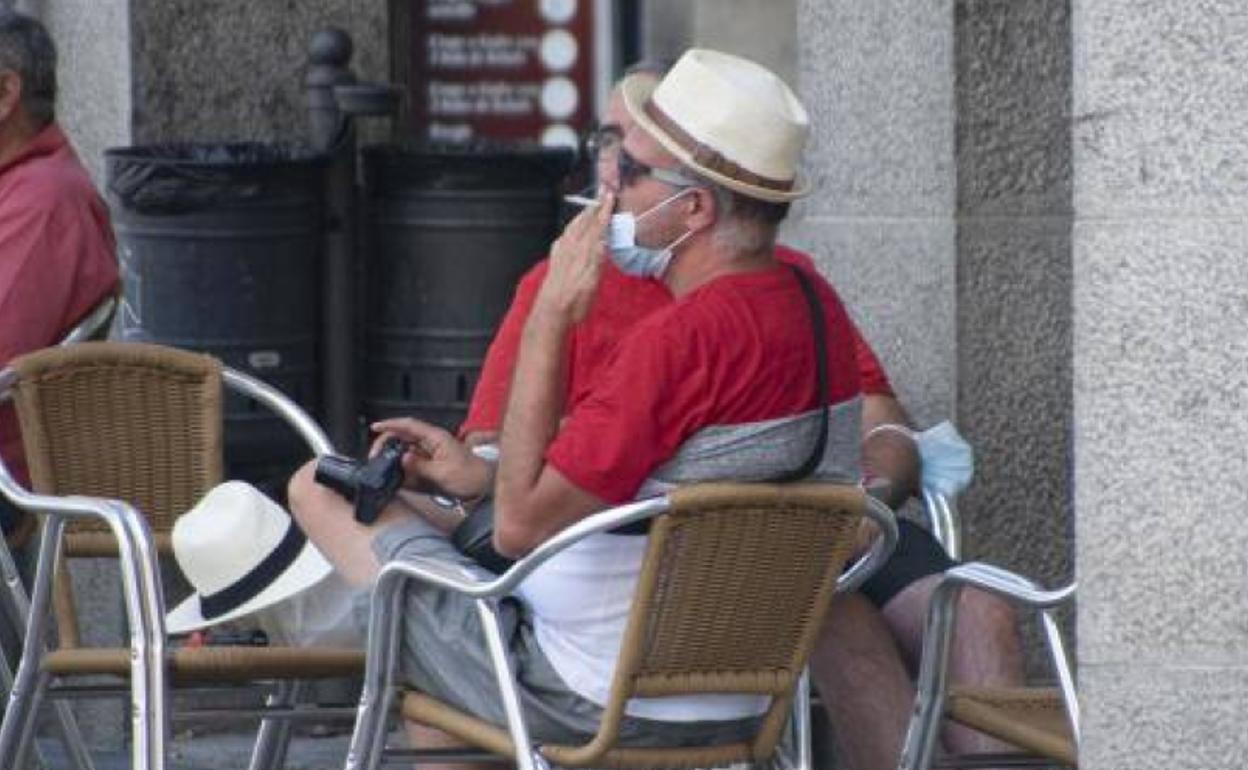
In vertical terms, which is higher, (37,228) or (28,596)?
(37,228)

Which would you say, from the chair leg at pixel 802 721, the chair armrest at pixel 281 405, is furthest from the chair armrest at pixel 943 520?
the chair armrest at pixel 281 405

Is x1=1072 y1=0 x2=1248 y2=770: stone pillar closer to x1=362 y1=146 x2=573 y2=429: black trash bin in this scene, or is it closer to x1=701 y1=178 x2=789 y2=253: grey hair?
x1=701 y1=178 x2=789 y2=253: grey hair

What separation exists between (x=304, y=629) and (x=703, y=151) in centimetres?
108

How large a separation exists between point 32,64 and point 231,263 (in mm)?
933

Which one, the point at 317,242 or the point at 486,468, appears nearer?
the point at 486,468

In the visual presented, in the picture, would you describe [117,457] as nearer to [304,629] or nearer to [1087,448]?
[304,629]

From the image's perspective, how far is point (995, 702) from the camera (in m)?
5.35

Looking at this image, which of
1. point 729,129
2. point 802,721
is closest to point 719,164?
point 729,129

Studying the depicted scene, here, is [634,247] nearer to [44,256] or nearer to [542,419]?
[542,419]

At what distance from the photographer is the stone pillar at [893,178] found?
661cm

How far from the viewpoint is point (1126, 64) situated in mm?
4266

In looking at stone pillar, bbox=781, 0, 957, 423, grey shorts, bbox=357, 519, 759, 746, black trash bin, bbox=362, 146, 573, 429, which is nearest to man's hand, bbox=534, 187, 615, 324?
grey shorts, bbox=357, 519, 759, 746

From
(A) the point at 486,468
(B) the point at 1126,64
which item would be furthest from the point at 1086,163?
(A) the point at 486,468

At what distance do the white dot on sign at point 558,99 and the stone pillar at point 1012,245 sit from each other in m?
2.73
